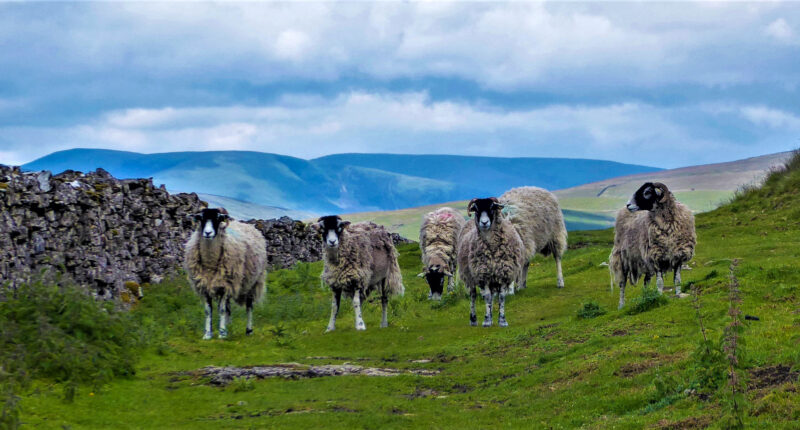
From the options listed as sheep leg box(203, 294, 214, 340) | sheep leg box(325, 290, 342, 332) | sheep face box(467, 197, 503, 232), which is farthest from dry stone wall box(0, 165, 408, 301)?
sheep face box(467, 197, 503, 232)

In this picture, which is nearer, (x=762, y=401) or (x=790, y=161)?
(x=762, y=401)

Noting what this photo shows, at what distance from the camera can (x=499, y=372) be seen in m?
13.9

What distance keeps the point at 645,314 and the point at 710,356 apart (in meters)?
7.38

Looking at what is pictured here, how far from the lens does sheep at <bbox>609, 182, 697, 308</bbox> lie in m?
18.6

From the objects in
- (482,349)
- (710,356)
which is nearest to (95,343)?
(482,349)

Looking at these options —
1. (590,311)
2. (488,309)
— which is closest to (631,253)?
(590,311)

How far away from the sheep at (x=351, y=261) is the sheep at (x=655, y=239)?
6778 millimetres

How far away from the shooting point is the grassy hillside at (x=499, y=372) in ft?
29.5

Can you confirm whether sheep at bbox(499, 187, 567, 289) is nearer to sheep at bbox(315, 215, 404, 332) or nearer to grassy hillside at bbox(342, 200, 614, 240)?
sheep at bbox(315, 215, 404, 332)

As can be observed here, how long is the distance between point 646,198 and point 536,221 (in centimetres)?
724

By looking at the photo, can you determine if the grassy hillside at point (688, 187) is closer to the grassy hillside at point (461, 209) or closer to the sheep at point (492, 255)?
the grassy hillside at point (461, 209)

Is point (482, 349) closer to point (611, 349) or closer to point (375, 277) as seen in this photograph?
point (611, 349)

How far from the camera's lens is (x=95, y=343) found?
14406 millimetres

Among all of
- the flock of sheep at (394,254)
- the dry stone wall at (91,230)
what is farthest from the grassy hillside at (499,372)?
the dry stone wall at (91,230)
